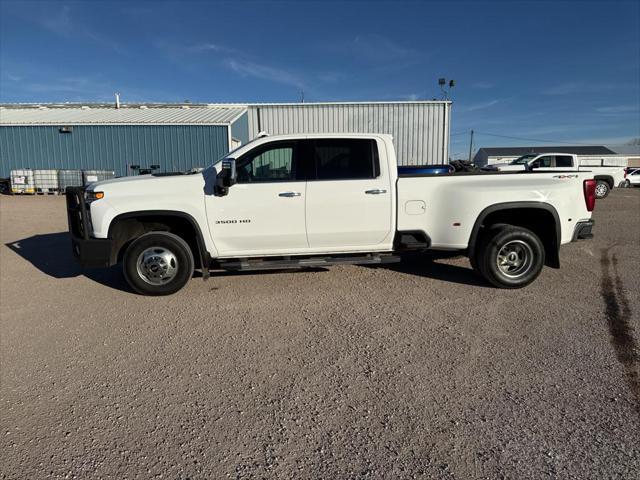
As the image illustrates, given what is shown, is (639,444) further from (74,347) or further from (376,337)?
(74,347)

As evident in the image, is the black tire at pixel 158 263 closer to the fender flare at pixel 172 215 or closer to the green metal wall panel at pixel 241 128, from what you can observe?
the fender flare at pixel 172 215

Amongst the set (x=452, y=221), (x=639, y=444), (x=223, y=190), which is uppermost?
(x=223, y=190)

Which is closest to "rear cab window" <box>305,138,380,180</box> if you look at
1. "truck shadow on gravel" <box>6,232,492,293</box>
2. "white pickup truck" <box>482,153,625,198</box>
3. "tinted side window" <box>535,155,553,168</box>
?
"truck shadow on gravel" <box>6,232,492,293</box>

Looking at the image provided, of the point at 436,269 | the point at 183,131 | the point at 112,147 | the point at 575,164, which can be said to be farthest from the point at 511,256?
the point at 112,147

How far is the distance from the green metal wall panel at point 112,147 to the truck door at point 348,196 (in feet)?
55.4

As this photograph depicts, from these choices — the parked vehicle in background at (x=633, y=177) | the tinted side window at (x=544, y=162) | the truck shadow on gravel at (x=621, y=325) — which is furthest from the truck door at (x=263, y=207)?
the parked vehicle in background at (x=633, y=177)

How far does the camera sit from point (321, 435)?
8.37ft

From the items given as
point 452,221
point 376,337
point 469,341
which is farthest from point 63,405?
point 452,221

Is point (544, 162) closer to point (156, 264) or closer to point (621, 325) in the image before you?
point (621, 325)

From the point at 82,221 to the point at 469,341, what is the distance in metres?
4.56

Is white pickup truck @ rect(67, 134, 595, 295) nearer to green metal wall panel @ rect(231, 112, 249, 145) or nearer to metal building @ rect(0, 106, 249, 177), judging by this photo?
metal building @ rect(0, 106, 249, 177)

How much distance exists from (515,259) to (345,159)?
251cm

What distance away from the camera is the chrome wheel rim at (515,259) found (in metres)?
5.23

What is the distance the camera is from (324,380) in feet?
10.4
